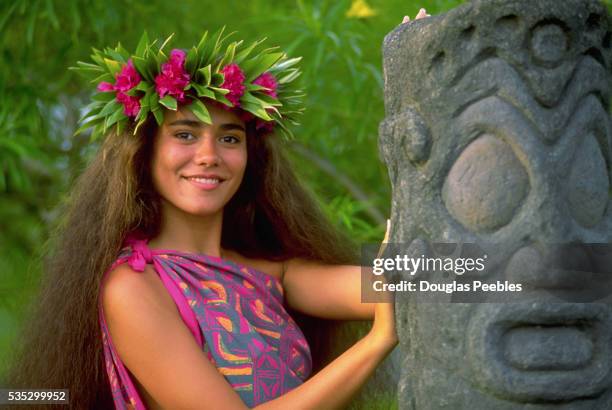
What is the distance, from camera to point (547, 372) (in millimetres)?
1771

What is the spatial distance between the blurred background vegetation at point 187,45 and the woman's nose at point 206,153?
1151 millimetres

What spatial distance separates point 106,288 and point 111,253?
0.33 feet

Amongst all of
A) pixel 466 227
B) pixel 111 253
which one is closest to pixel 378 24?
pixel 111 253

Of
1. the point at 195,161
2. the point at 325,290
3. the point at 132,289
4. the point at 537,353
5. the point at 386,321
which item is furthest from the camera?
the point at 325,290

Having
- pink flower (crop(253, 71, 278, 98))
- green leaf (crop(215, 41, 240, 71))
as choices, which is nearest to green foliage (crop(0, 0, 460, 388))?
pink flower (crop(253, 71, 278, 98))

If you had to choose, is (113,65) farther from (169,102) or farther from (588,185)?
(588,185)

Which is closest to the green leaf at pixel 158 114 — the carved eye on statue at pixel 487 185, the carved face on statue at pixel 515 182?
the carved face on statue at pixel 515 182

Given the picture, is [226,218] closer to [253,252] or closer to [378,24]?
[253,252]

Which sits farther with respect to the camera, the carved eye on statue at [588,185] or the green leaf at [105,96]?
the green leaf at [105,96]

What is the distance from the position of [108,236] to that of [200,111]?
0.42 metres

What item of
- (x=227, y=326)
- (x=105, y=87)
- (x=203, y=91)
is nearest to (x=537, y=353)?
(x=227, y=326)

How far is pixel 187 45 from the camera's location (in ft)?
15.6

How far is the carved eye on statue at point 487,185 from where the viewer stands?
70.7 inches

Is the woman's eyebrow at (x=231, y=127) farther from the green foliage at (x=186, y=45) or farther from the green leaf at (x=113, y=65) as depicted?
the green foliage at (x=186, y=45)
